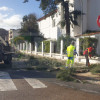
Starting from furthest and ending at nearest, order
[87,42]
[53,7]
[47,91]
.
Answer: [53,7] → [87,42] → [47,91]

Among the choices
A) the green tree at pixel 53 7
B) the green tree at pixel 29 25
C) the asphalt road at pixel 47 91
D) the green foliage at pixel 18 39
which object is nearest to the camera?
the asphalt road at pixel 47 91

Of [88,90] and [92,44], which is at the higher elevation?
[92,44]

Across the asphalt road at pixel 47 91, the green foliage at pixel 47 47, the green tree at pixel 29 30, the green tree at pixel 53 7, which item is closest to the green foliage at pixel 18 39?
the green tree at pixel 29 30

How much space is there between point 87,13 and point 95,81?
14.4 m

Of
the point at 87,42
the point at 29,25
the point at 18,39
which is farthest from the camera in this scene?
the point at 18,39

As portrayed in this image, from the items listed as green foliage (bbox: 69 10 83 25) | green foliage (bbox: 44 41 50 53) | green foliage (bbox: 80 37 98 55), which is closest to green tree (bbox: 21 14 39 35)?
green foliage (bbox: 44 41 50 53)

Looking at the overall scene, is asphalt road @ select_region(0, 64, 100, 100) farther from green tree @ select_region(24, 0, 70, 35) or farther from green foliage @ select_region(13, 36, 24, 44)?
green foliage @ select_region(13, 36, 24, 44)

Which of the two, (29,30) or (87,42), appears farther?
(29,30)

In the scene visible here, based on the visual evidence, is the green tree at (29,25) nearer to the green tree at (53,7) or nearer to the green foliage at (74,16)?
the green tree at (53,7)

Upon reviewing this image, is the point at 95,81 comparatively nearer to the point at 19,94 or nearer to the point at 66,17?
the point at 19,94

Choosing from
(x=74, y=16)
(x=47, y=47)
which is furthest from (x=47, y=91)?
(x=47, y=47)

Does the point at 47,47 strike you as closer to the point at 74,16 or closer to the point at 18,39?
the point at 74,16

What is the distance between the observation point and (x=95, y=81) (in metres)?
7.61

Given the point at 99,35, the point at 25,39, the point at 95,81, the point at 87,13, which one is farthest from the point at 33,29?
the point at 95,81
